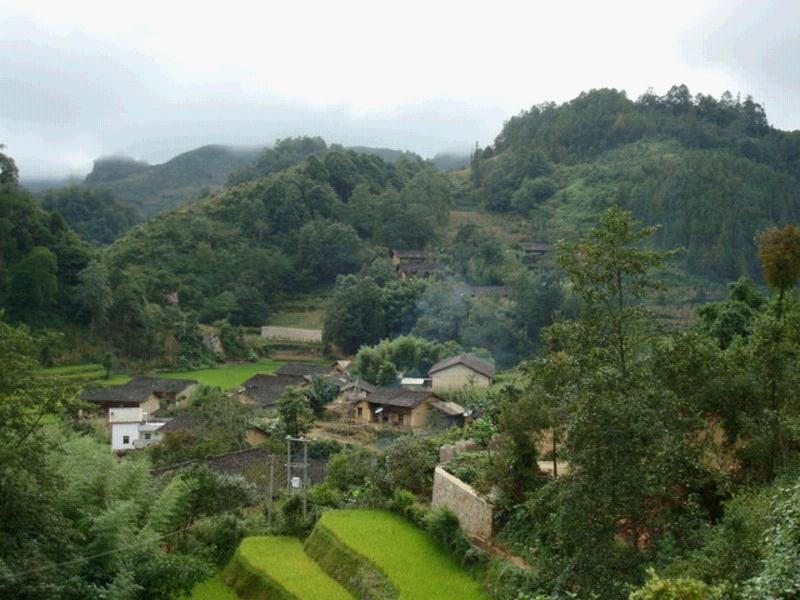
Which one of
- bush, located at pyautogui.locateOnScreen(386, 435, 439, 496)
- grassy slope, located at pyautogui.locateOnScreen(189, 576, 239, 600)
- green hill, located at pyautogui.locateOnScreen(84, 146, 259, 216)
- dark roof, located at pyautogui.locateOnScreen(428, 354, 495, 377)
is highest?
green hill, located at pyautogui.locateOnScreen(84, 146, 259, 216)

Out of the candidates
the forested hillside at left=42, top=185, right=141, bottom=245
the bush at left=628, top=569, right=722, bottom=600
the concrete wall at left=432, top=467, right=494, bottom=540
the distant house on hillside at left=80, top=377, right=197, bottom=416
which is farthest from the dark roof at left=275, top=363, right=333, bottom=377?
the bush at left=628, top=569, right=722, bottom=600

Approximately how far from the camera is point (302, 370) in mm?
39594

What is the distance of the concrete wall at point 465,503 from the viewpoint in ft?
42.5

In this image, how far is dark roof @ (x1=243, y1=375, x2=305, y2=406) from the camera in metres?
33.0

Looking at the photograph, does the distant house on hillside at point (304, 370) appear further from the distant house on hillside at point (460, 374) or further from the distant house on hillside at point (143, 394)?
the distant house on hillside at point (460, 374)

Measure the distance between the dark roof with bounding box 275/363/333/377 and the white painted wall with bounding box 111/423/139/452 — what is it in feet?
37.8

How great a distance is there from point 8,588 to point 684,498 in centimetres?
758

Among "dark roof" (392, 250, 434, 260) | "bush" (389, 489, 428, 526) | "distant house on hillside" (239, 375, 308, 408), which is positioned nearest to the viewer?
"bush" (389, 489, 428, 526)

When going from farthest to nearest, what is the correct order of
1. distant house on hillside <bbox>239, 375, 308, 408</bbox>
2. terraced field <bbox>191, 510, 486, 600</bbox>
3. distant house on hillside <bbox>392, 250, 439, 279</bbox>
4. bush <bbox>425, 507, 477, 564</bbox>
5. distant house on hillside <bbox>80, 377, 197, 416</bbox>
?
distant house on hillside <bbox>392, 250, 439, 279</bbox>, distant house on hillside <bbox>239, 375, 308, 408</bbox>, distant house on hillside <bbox>80, 377, 197, 416</bbox>, bush <bbox>425, 507, 477, 564</bbox>, terraced field <bbox>191, 510, 486, 600</bbox>

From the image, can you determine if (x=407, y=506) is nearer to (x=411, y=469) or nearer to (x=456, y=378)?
(x=411, y=469)

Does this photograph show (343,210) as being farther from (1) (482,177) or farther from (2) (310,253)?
(1) (482,177)

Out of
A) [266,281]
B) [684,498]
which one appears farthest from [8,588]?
[266,281]

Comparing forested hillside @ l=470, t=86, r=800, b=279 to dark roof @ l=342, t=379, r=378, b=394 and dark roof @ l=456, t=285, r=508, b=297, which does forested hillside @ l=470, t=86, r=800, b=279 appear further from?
dark roof @ l=342, t=379, r=378, b=394

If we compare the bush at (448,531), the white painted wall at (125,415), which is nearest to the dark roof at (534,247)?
the white painted wall at (125,415)
